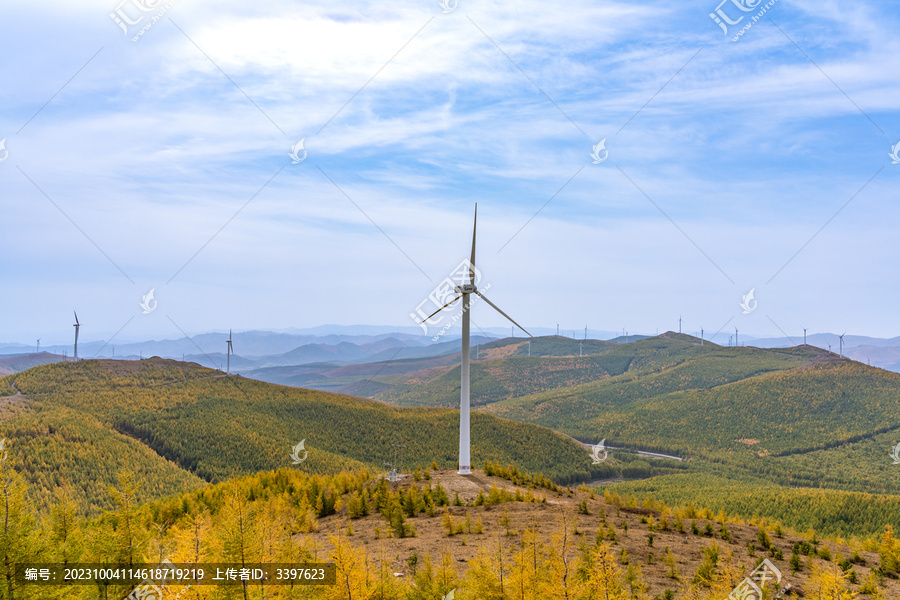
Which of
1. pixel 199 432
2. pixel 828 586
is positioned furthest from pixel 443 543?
pixel 199 432

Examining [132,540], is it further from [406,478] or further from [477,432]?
[477,432]

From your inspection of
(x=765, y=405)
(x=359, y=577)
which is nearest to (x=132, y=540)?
(x=359, y=577)

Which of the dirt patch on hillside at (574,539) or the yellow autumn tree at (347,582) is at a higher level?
the yellow autumn tree at (347,582)

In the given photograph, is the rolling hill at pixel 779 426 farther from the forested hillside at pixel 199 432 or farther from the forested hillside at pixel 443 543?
the forested hillside at pixel 443 543

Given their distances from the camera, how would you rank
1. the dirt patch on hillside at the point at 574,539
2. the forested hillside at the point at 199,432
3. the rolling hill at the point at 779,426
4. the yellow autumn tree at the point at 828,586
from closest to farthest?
the yellow autumn tree at the point at 828,586, the dirt patch on hillside at the point at 574,539, the forested hillside at the point at 199,432, the rolling hill at the point at 779,426

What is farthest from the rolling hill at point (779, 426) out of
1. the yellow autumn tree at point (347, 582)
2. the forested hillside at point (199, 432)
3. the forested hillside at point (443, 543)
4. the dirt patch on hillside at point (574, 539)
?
the yellow autumn tree at point (347, 582)

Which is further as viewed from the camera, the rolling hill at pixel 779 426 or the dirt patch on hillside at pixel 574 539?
the rolling hill at pixel 779 426

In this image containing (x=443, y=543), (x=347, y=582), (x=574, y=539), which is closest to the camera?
(x=347, y=582)

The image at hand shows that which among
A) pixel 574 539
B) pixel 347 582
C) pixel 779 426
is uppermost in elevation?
pixel 779 426

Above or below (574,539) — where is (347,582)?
above

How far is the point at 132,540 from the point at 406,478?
32.0m

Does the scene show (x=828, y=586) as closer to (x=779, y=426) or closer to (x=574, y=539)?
(x=574, y=539)

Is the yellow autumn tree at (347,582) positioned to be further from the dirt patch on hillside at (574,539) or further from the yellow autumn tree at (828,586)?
the yellow autumn tree at (828,586)

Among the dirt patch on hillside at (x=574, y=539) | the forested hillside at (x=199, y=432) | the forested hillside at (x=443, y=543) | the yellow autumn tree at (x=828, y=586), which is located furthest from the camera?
the forested hillside at (x=199, y=432)
